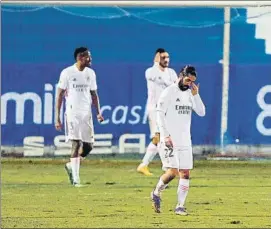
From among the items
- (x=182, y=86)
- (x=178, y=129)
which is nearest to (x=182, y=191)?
(x=178, y=129)

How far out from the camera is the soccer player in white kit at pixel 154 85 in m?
23.3

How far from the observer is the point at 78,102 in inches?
844

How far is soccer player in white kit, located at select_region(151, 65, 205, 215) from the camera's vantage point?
17.0 m

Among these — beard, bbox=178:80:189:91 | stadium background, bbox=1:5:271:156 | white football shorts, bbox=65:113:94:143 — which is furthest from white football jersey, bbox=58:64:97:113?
beard, bbox=178:80:189:91

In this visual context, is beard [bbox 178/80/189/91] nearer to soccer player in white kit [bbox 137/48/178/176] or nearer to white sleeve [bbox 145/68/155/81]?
soccer player in white kit [bbox 137/48/178/176]

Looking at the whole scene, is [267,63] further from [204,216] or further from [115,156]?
[204,216]

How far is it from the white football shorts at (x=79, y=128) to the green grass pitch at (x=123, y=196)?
0.79 m

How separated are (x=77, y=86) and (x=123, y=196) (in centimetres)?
276

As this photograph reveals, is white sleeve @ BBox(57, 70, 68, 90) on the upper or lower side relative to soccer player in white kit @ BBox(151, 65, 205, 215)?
upper

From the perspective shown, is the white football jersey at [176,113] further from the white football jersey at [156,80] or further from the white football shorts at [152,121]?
the white football shorts at [152,121]

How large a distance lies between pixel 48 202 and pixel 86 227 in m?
3.22

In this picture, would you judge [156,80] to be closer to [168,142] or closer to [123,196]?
[123,196]

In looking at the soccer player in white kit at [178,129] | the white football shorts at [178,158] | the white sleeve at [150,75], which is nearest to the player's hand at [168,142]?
the soccer player in white kit at [178,129]

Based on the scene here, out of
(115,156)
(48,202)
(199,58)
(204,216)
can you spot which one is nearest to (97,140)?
(115,156)
